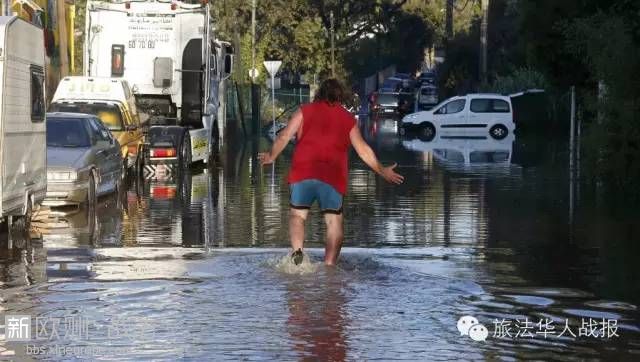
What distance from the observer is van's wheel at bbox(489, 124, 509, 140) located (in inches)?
1969

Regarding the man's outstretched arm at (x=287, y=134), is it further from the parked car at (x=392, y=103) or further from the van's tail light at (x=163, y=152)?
the parked car at (x=392, y=103)

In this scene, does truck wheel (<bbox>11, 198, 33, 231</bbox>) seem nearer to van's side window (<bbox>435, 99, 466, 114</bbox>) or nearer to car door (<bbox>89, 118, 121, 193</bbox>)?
car door (<bbox>89, 118, 121, 193</bbox>)

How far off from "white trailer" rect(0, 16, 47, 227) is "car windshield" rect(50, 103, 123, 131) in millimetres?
9349

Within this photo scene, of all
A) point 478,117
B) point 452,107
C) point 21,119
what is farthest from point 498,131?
point 21,119

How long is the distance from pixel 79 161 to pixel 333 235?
800 cm

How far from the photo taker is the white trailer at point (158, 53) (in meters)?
30.7

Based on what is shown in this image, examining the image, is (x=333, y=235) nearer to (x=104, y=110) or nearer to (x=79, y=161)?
(x=79, y=161)

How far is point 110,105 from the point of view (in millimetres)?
26406

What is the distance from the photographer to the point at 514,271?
13.1 m

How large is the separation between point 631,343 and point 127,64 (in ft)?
74.5

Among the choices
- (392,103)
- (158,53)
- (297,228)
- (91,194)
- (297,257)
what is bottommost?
(297,257)

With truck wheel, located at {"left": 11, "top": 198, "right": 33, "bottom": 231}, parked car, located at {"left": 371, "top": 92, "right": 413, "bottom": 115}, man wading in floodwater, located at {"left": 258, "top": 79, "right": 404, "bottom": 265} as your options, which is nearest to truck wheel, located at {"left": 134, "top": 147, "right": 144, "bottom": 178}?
truck wheel, located at {"left": 11, "top": 198, "right": 33, "bottom": 231}

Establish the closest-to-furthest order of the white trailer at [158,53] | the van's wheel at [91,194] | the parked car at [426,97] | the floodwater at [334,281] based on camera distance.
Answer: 1. the floodwater at [334,281]
2. the van's wheel at [91,194]
3. the white trailer at [158,53]
4. the parked car at [426,97]

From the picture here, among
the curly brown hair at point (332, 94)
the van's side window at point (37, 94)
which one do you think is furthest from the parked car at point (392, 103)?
the curly brown hair at point (332, 94)
